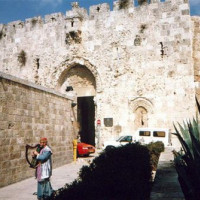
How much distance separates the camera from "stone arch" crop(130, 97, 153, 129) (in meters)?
15.7

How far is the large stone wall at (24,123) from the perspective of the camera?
6859 millimetres

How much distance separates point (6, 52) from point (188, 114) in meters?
13.6

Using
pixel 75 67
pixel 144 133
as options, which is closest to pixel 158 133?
pixel 144 133

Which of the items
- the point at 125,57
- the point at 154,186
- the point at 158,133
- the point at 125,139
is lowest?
the point at 154,186

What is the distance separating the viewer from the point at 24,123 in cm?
788

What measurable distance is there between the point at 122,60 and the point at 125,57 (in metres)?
0.26

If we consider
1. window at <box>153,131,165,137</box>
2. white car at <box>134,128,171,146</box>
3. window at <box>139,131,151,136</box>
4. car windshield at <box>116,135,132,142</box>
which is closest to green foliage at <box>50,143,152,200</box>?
car windshield at <box>116,135,132,142</box>

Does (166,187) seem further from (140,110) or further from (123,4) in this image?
(123,4)

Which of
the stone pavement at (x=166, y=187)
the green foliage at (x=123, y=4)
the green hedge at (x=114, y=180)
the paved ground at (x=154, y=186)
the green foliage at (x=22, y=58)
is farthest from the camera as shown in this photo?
the green foliage at (x=22, y=58)

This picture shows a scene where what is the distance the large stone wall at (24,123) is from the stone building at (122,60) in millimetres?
5230

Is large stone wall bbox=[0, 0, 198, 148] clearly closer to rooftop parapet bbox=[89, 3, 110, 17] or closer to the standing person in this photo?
rooftop parapet bbox=[89, 3, 110, 17]

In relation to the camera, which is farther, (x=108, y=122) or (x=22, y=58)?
(x=22, y=58)

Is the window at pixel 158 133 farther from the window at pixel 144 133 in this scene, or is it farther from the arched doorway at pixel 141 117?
the arched doorway at pixel 141 117

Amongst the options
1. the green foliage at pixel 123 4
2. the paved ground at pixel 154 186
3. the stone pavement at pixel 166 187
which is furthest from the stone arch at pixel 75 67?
the stone pavement at pixel 166 187
